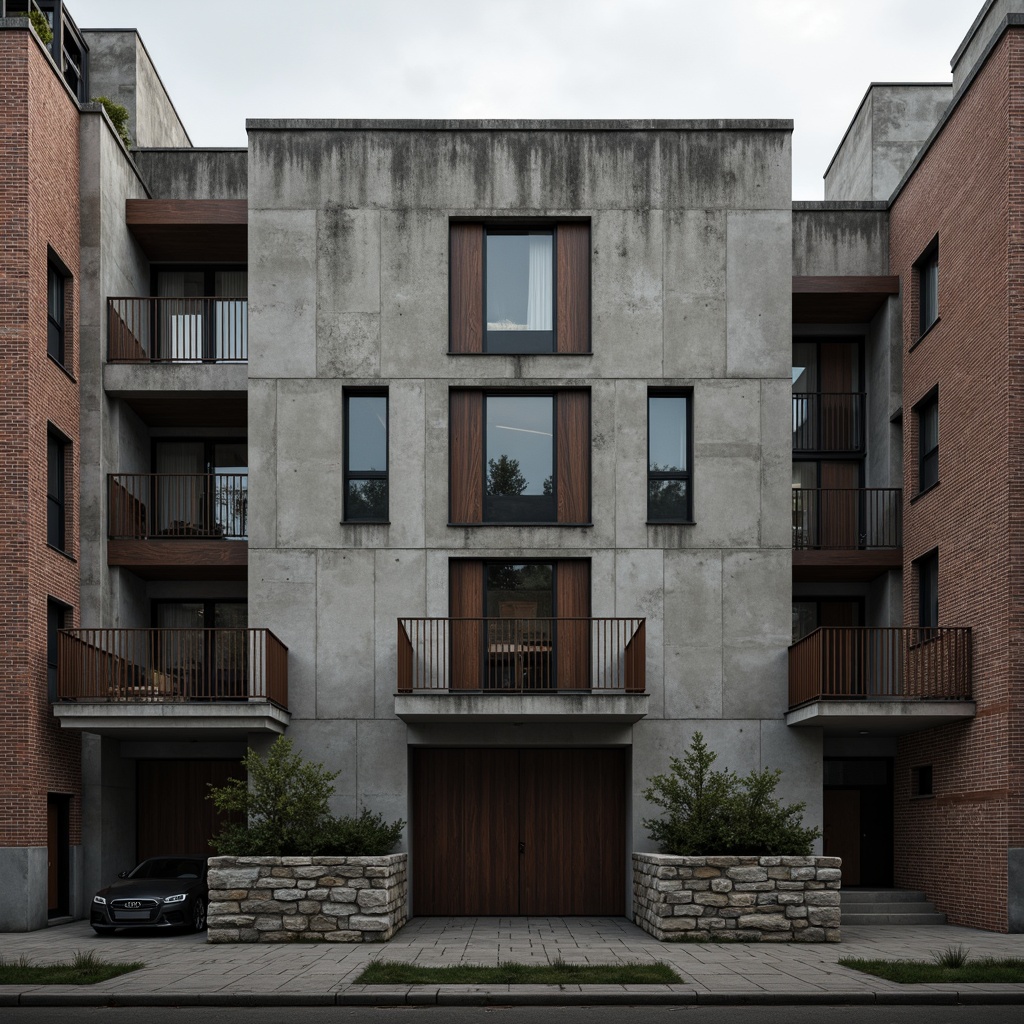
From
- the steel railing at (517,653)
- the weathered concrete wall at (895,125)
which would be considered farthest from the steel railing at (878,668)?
the weathered concrete wall at (895,125)

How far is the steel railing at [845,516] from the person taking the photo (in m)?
24.9

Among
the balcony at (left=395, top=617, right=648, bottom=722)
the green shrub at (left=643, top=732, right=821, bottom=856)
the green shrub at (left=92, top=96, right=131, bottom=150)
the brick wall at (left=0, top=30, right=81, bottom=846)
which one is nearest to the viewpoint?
the green shrub at (left=643, top=732, right=821, bottom=856)

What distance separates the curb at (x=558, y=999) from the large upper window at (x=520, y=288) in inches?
493

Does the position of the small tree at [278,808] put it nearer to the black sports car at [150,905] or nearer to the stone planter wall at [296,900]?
the stone planter wall at [296,900]

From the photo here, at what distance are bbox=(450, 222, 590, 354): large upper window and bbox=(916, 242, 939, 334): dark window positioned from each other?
647cm

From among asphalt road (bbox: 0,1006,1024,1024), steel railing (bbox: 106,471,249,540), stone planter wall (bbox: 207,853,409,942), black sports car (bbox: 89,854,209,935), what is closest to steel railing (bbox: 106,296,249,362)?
steel railing (bbox: 106,471,249,540)

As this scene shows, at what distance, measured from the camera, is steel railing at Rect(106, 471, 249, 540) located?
23578 mm

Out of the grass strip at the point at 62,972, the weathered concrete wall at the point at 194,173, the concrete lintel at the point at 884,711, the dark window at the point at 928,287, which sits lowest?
the grass strip at the point at 62,972

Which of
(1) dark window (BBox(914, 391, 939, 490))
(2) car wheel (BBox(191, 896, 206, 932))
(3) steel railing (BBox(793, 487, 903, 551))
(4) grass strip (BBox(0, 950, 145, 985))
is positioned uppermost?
(1) dark window (BBox(914, 391, 939, 490))

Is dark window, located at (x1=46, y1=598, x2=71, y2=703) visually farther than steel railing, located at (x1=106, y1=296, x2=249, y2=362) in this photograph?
No

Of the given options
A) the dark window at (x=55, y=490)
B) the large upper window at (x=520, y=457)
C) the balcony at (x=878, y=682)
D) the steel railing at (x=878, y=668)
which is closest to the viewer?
the balcony at (x=878, y=682)

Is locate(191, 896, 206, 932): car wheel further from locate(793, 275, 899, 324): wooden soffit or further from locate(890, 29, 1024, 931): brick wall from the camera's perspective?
locate(793, 275, 899, 324): wooden soffit

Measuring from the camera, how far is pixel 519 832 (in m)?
22.6

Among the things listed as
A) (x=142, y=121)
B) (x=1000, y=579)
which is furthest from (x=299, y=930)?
(x=142, y=121)
